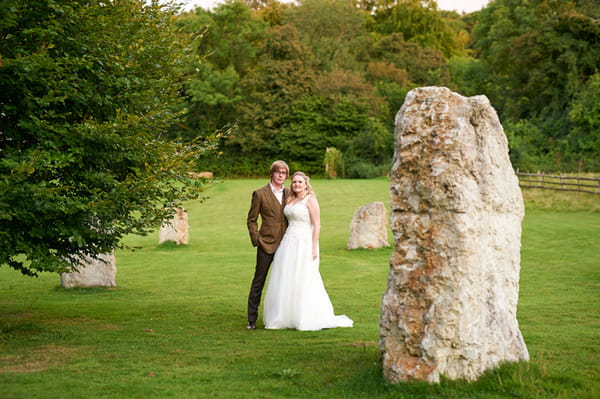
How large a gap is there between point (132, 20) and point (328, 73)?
60.7 meters

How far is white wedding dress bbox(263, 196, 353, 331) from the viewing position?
1107 cm

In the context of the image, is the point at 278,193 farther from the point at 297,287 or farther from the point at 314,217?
the point at 297,287

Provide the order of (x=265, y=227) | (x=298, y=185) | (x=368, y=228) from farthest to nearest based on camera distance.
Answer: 1. (x=368, y=228)
2. (x=265, y=227)
3. (x=298, y=185)

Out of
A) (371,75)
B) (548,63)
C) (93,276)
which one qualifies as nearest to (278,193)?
(93,276)

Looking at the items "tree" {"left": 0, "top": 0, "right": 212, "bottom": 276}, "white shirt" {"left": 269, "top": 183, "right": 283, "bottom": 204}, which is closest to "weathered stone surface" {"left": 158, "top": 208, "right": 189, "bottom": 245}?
"tree" {"left": 0, "top": 0, "right": 212, "bottom": 276}

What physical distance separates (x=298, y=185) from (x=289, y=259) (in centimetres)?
128

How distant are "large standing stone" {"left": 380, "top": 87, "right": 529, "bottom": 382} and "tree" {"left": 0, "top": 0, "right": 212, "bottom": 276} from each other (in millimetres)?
4589

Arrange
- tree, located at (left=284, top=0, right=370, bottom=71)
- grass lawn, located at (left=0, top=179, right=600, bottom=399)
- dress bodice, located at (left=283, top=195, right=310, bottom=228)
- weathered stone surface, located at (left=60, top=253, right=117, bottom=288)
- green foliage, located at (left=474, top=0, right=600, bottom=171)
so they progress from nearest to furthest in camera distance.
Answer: grass lawn, located at (left=0, top=179, right=600, bottom=399) → dress bodice, located at (left=283, top=195, right=310, bottom=228) → weathered stone surface, located at (left=60, top=253, right=117, bottom=288) → green foliage, located at (left=474, top=0, right=600, bottom=171) → tree, located at (left=284, top=0, right=370, bottom=71)

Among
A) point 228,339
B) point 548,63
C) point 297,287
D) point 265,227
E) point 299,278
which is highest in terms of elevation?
point 548,63

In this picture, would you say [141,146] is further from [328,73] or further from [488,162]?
[328,73]

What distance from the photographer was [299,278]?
11.2m

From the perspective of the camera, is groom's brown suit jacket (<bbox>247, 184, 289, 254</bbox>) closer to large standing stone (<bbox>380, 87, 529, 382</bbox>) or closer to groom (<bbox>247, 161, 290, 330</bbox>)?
groom (<bbox>247, 161, 290, 330</bbox>)

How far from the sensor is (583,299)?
14305 millimetres

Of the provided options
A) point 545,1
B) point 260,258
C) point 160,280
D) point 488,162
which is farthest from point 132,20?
point 545,1
